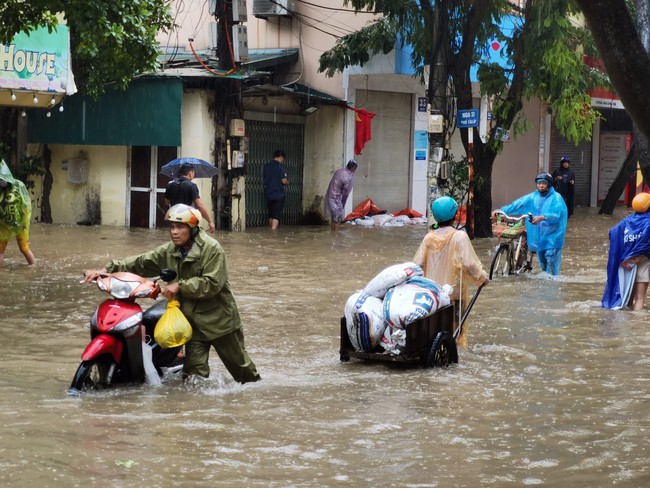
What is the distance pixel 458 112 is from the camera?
66.2ft

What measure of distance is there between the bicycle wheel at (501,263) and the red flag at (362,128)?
953cm

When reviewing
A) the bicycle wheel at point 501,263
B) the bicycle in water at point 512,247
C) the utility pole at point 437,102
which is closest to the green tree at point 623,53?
the bicycle wheel at point 501,263

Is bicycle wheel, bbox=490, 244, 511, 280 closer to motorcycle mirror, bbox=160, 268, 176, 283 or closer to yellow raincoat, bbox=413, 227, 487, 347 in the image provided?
yellow raincoat, bbox=413, 227, 487, 347

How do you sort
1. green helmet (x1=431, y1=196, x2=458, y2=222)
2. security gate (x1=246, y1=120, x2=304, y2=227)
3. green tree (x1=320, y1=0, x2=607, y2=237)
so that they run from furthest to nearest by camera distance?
security gate (x1=246, y1=120, x2=304, y2=227)
green tree (x1=320, y1=0, x2=607, y2=237)
green helmet (x1=431, y1=196, x2=458, y2=222)

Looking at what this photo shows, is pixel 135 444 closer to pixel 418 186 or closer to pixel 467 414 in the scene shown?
pixel 467 414

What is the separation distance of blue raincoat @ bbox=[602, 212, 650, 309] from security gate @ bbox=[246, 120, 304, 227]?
11978 mm

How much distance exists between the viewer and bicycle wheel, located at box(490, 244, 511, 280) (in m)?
15.3

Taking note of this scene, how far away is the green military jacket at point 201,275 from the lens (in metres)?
7.50

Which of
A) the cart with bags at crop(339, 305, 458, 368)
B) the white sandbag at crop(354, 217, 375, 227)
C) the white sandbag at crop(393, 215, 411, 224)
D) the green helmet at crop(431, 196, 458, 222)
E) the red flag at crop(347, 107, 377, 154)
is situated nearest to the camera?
the cart with bags at crop(339, 305, 458, 368)

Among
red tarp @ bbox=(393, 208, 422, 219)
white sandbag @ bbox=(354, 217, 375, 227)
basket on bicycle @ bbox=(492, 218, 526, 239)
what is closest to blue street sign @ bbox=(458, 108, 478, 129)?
basket on bicycle @ bbox=(492, 218, 526, 239)

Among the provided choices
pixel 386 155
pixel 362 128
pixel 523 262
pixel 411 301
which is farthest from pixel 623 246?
pixel 386 155

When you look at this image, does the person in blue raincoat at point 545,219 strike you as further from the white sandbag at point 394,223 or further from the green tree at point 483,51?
the white sandbag at point 394,223

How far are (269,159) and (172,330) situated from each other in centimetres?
1727

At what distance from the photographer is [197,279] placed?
7406 mm
